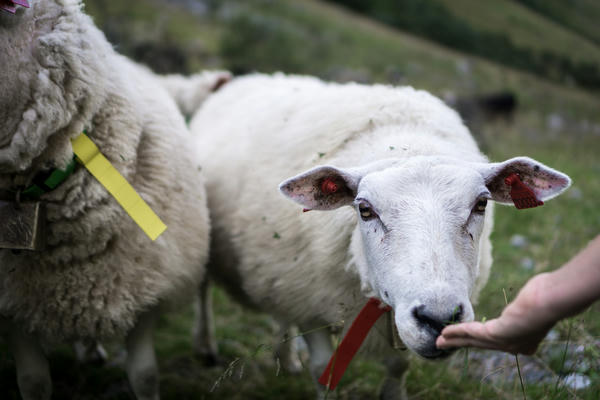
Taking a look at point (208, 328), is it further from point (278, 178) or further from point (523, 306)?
point (523, 306)

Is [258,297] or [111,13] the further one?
[111,13]

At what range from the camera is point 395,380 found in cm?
296

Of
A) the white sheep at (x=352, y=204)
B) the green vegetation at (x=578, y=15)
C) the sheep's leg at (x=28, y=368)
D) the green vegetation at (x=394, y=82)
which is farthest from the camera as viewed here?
the green vegetation at (x=578, y=15)

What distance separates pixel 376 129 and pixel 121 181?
129 centimetres

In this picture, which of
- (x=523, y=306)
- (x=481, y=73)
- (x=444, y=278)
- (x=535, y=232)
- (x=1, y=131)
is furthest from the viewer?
(x=481, y=73)

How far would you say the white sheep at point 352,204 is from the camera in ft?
5.97

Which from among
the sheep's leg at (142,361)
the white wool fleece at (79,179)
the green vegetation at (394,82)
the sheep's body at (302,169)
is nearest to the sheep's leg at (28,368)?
the white wool fleece at (79,179)

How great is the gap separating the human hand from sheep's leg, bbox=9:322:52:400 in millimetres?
2099

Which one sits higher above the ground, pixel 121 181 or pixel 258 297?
pixel 121 181

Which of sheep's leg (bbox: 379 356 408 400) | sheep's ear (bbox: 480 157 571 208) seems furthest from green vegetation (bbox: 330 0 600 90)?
sheep's leg (bbox: 379 356 408 400)

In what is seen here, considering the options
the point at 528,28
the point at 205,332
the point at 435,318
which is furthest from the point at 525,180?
the point at 528,28

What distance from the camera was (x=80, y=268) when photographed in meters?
2.35

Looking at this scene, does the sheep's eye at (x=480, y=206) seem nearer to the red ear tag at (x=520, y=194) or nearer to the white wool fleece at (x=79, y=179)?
the red ear tag at (x=520, y=194)

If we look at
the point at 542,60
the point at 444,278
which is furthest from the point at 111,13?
the point at 444,278
